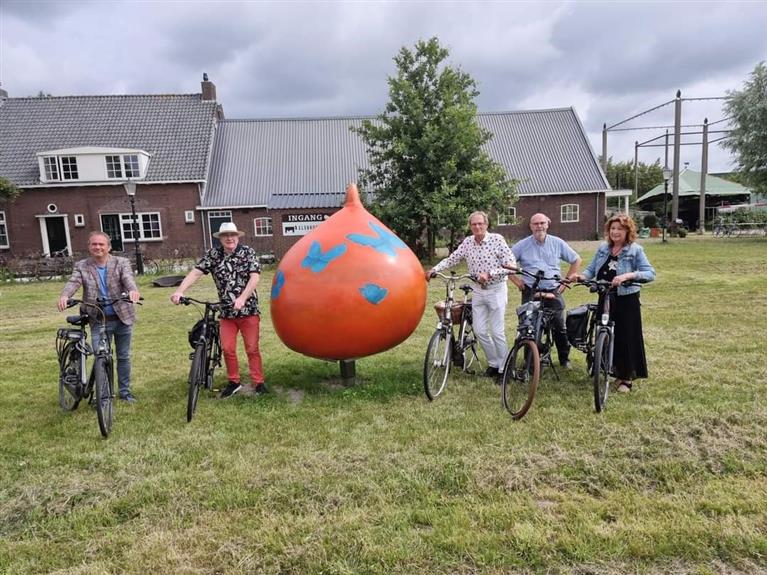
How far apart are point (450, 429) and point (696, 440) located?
204 centimetres

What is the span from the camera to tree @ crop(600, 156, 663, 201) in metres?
63.3

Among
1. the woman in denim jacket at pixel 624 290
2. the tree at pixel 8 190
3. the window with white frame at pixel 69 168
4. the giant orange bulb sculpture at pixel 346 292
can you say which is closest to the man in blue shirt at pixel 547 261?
the woman in denim jacket at pixel 624 290

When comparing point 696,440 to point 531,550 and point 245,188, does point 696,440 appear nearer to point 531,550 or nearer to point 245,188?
point 531,550

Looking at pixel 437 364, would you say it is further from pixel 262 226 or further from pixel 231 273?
pixel 262 226

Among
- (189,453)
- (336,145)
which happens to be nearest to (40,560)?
(189,453)

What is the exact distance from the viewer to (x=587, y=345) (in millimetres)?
5934

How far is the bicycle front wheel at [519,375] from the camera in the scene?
5020 millimetres

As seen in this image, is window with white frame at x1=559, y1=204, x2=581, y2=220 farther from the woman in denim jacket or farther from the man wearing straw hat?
the man wearing straw hat

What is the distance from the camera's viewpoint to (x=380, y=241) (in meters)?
5.68

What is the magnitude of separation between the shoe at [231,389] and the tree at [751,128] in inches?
1170

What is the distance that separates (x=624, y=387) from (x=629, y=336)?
57 cm

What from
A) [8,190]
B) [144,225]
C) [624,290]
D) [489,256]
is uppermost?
[8,190]

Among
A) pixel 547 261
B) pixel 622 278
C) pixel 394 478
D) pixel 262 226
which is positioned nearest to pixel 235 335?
pixel 394 478

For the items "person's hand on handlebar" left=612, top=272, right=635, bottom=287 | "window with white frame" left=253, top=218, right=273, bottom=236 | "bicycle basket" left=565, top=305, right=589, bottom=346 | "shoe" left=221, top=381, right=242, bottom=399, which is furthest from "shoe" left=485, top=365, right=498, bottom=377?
"window with white frame" left=253, top=218, right=273, bottom=236
